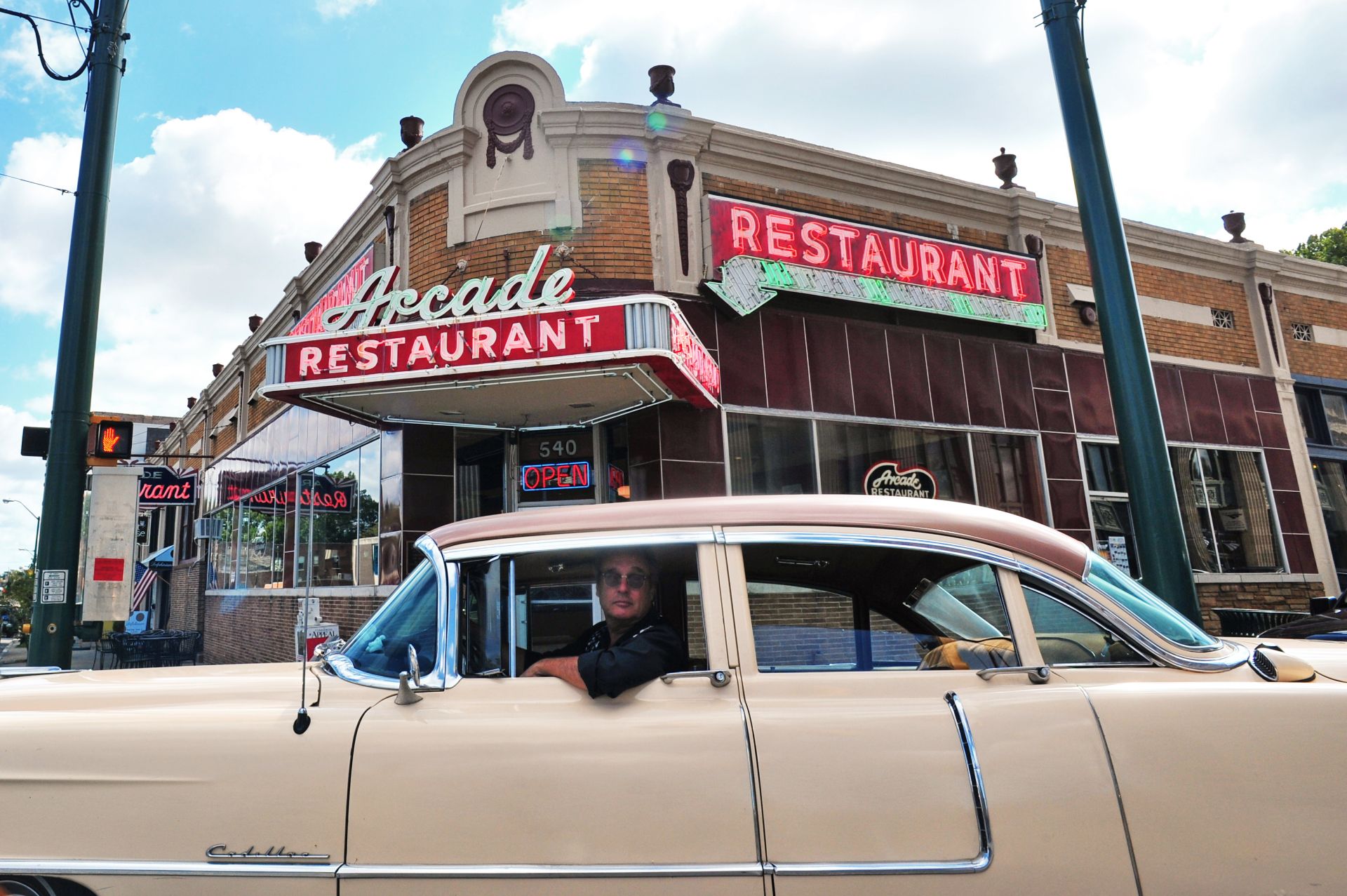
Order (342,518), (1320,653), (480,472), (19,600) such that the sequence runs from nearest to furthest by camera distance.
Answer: (1320,653) < (480,472) < (342,518) < (19,600)

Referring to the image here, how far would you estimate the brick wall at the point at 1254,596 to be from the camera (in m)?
13.1

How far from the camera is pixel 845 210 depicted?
12.0 meters

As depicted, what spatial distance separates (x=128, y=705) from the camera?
2.61 m

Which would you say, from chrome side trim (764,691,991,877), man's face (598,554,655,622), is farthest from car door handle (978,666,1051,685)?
man's face (598,554,655,622)

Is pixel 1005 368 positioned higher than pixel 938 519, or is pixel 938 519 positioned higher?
pixel 1005 368

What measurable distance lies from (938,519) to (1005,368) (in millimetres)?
10722

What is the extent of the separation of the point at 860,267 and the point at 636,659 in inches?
374

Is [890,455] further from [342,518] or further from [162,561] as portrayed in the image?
[162,561]

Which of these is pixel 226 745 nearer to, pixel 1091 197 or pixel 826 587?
pixel 826 587

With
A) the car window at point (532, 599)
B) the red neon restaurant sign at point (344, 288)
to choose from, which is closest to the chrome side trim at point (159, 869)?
the car window at point (532, 599)

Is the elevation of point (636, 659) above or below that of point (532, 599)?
below

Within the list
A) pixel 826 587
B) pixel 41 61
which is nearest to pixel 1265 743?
pixel 826 587

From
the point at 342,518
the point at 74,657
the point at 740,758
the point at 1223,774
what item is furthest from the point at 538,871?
the point at 74,657

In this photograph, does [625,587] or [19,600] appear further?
[19,600]
